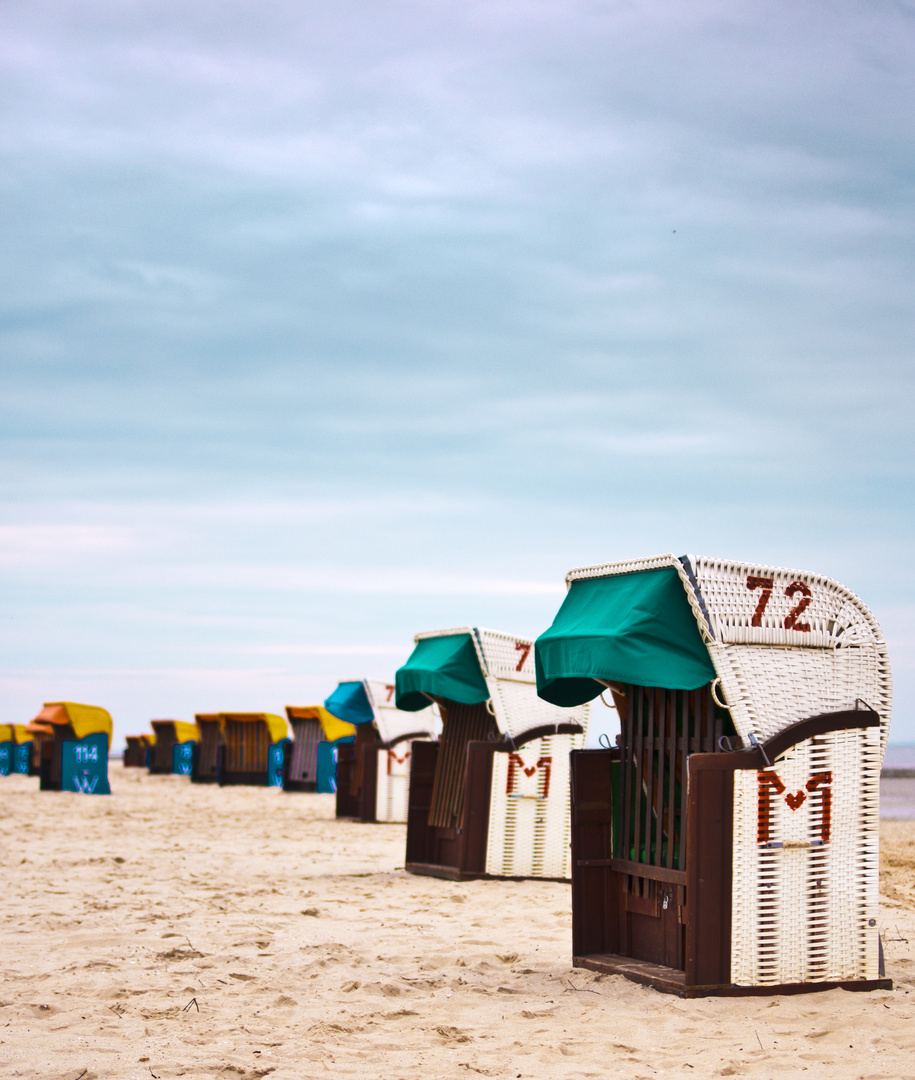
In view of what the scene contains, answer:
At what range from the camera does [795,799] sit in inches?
217

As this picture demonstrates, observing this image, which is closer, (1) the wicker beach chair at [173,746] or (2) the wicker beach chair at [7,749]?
(1) the wicker beach chair at [173,746]

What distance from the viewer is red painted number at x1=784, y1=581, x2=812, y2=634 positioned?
5.68m

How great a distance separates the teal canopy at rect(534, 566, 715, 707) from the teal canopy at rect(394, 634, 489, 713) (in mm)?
4338

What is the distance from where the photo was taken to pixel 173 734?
3316 centimetres

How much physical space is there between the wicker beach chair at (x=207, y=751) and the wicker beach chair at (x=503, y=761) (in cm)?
1768

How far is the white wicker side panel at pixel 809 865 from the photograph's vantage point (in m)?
5.42

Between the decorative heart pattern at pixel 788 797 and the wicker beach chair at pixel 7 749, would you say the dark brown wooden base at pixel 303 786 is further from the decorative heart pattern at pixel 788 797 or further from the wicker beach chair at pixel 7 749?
the decorative heart pattern at pixel 788 797

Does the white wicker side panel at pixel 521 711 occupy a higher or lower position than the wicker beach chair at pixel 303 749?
higher

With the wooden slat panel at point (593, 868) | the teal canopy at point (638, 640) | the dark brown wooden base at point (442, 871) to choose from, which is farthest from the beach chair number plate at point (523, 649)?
the teal canopy at point (638, 640)

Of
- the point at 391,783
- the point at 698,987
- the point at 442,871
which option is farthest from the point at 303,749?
the point at 698,987

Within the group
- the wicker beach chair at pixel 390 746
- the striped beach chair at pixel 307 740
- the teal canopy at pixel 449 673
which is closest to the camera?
the teal canopy at pixel 449 673

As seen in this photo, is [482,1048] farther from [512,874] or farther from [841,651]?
[512,874]

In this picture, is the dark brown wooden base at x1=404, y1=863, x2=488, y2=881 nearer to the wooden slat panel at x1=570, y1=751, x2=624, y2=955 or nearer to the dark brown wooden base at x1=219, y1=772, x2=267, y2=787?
the wooden slat panel at x1=570, y1=751, x2=624, y2=955

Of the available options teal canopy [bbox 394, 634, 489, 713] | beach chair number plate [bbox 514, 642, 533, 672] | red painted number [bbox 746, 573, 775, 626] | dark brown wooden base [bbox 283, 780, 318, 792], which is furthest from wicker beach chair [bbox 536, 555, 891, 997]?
dark brown wooden base [bbox 283, 780, 318, 792]
